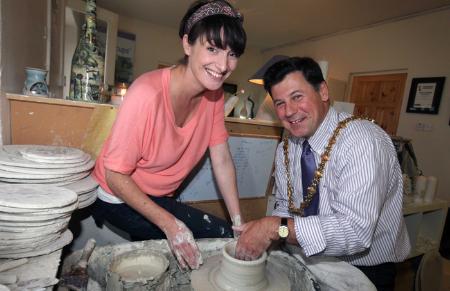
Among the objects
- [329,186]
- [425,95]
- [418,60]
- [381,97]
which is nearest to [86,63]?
[329,186]

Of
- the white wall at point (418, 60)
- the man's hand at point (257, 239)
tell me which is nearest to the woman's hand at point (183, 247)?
the man's hand at point (257, 239)

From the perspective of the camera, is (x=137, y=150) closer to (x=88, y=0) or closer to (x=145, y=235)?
(x=145, y=235)

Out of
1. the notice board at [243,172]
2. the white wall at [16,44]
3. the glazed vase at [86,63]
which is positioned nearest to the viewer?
the white wall at [16,44]

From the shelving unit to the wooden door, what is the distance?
6.12ft

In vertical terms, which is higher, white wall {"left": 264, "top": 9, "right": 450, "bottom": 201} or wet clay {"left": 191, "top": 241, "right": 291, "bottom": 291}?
white wall {"left": 264, "top": 9, "right": 450, "bottom": 201}

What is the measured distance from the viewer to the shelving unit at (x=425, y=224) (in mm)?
2166

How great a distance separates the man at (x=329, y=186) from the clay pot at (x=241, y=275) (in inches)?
2.3

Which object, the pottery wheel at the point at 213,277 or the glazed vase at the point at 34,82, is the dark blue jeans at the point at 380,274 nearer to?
the pottery wheel at the point at 213,277

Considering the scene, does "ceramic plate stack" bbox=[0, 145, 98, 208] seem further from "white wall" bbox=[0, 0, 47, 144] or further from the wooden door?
the wooden door

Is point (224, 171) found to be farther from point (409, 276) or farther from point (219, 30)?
point (409, 276)

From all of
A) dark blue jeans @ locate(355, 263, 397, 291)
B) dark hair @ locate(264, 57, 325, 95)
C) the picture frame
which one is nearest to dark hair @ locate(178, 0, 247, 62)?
dark hair @ locate(264, 57, 325, 95)

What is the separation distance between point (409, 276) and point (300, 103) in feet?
6.91

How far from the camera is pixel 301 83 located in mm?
1103

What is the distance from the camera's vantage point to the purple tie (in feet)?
3.85
